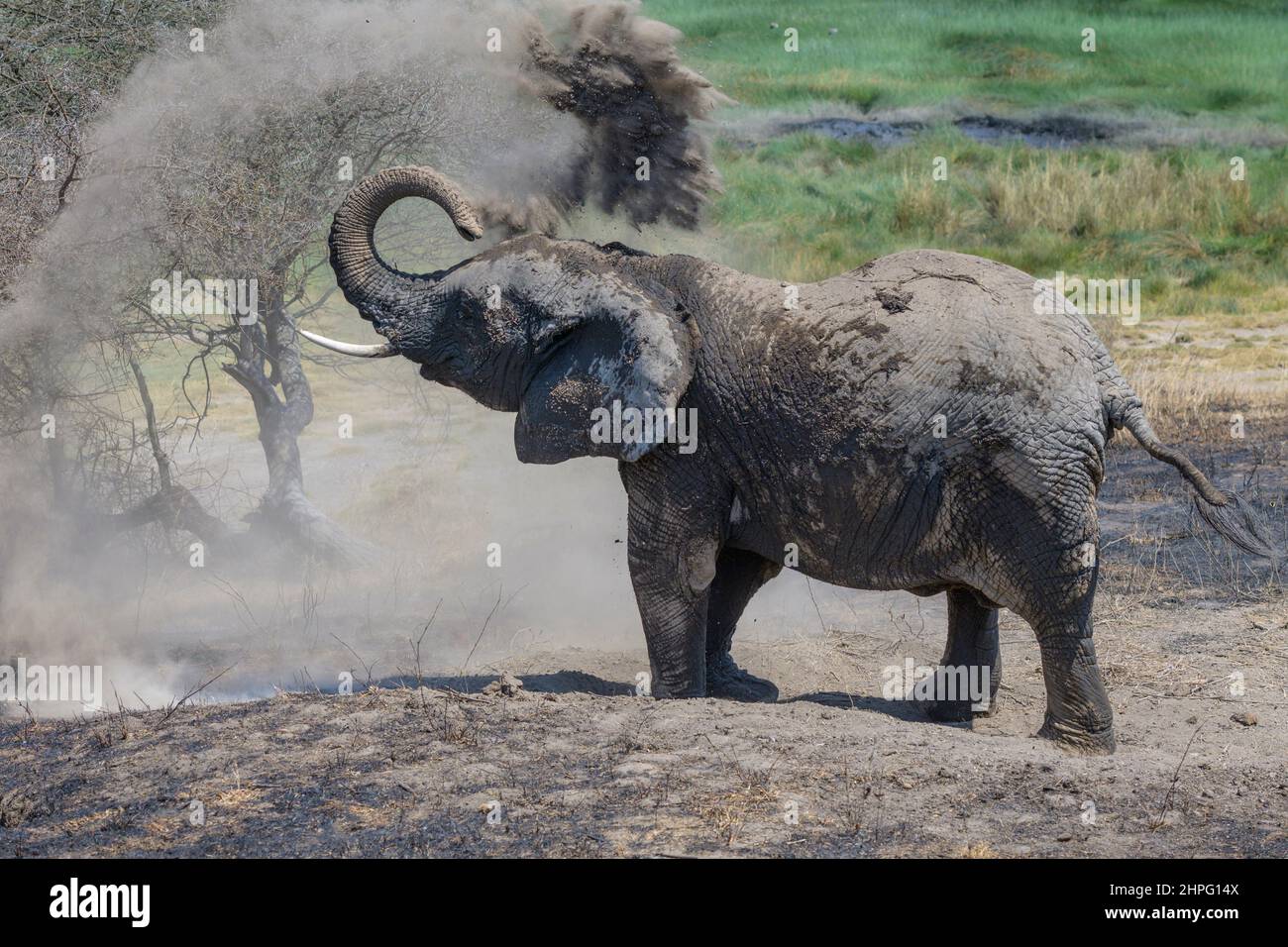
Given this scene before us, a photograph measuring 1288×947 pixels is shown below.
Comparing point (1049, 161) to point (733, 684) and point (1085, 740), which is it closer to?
point (733, 684)

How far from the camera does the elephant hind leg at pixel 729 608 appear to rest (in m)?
8.91

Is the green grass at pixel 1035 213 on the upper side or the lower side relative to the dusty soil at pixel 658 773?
upper

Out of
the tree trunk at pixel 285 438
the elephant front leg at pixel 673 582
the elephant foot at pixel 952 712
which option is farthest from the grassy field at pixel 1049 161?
the elephant front leg at pixel 673 582

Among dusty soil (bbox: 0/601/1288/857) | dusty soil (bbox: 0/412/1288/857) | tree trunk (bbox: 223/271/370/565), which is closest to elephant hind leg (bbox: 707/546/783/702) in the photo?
dusty soil (bbox: 0/412/1288/857)

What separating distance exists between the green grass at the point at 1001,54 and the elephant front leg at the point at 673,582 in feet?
78.3

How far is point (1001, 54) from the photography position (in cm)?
3416

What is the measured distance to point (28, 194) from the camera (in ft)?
33.6

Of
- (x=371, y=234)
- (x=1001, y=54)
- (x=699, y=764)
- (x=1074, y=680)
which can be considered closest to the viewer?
(x=699, y=764)

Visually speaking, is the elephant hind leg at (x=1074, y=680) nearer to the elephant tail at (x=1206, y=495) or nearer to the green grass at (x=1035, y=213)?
the elephant tail at (x=1206, y=495)

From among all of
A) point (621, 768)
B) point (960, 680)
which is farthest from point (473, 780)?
point (960, 680)

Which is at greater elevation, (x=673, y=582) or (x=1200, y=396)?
(x=1200, y=396)

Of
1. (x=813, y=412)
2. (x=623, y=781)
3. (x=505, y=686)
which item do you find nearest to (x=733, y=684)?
(x=505, y=686)

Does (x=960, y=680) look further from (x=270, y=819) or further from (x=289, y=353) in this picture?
(x=289, y=353)

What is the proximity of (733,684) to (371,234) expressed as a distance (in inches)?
128
